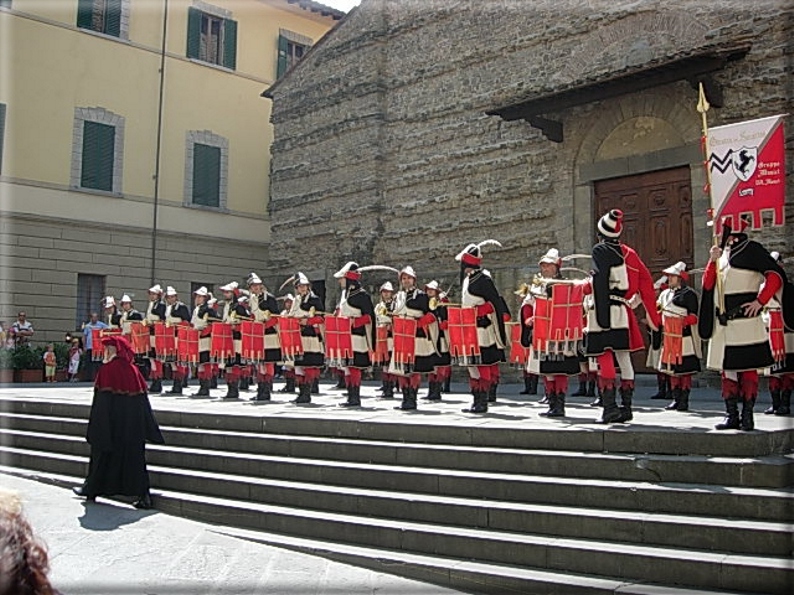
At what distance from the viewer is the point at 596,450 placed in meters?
7.36

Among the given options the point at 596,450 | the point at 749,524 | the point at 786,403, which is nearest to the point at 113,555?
the point at 596,450

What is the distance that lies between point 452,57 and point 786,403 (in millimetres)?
13721

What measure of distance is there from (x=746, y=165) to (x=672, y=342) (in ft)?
8.61

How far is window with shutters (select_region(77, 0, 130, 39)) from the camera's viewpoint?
2534cm

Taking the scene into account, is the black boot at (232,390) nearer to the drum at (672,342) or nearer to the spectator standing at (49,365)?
the drum at (672,342)

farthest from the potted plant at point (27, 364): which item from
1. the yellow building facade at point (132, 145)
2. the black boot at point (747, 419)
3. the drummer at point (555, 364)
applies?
the black boot at point (747, 419)

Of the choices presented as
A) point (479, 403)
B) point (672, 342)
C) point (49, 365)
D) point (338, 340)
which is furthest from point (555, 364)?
point (49, 365)

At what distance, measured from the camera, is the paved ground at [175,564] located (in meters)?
6.24

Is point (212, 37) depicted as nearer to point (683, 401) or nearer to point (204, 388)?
point (204, 388)

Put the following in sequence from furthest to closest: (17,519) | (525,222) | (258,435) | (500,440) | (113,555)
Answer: (525,222)
(258,435)
(500,440)
(113,555)
(17,519)

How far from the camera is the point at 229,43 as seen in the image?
29.1 m

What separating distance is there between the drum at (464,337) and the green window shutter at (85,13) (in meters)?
19.7

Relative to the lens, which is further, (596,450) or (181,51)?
(181,51)

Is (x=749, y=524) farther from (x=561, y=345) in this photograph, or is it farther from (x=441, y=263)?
(x=441, y=263)
